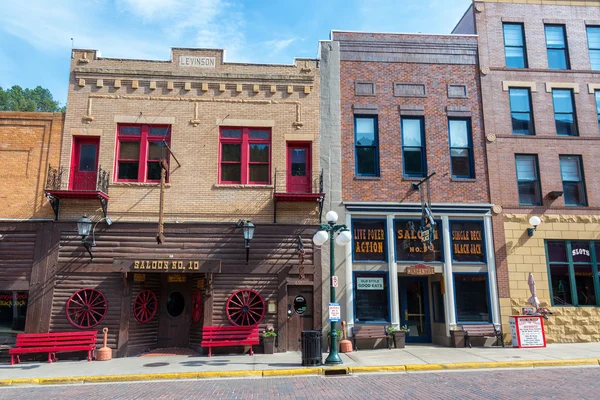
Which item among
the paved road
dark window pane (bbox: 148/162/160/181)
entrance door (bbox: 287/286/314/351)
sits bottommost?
the paved road

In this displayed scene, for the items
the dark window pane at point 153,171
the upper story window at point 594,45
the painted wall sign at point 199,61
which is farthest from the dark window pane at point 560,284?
the dark window pane at point 153,171

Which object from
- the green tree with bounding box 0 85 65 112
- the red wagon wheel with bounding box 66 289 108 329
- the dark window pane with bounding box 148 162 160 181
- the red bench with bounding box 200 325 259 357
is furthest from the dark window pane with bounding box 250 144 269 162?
the green tree with bounding box 0 85 65 112

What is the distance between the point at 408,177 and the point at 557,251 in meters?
6.06

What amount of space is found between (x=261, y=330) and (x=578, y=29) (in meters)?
17.0

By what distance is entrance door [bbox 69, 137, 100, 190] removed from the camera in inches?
604

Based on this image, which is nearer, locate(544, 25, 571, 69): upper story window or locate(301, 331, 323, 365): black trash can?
locate(301, 331, 323, 365): black trash can

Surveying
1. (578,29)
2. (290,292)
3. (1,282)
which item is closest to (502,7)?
(578,29)

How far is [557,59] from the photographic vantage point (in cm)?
1812

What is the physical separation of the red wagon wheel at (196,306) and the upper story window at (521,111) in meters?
13.1

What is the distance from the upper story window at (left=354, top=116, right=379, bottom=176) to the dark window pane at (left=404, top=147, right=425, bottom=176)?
1112 millimetres

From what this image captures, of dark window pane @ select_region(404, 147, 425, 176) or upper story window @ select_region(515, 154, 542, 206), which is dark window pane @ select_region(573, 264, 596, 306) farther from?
dark window pane @ select_region(404, 147, 425, 176)

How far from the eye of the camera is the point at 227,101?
53.0ft

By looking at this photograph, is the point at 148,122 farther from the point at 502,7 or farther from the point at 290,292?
the point at 502,7

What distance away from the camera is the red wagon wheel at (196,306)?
15078mm
